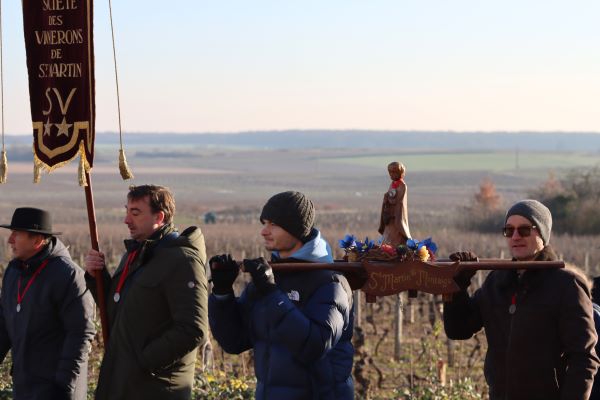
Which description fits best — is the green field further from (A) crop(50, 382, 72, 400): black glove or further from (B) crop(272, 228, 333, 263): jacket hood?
(B) crop(272, 228, 333, 263): jacket hood

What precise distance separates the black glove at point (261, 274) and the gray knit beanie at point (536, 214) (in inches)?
42.7

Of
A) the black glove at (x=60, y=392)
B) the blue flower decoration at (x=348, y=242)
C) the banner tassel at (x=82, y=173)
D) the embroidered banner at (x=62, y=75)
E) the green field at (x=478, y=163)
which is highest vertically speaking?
the embroidered banner at (x=62, y=75)

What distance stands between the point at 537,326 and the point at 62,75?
2670 millimetres

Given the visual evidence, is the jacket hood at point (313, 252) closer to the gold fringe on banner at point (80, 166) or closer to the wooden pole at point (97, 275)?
the wooden pole at point (97, 275)

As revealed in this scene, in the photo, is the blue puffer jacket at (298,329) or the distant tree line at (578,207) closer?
the blue puffer jacket at (298,329)

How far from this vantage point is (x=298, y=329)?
207 inches

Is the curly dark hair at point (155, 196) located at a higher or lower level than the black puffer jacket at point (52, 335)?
higher

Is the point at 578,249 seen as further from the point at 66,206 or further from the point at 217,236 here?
the point at 66,206

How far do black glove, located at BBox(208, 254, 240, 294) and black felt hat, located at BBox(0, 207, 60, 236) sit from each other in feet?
5.09

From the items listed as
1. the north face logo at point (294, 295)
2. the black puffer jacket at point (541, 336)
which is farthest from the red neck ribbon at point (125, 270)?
the black puffer jacket at point (541, 336)

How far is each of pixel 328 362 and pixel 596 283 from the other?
1.47 m

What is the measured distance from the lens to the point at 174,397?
19.7 ft

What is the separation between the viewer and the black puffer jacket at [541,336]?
17.4 feet

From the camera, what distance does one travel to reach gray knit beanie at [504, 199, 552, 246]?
18.0 feet
